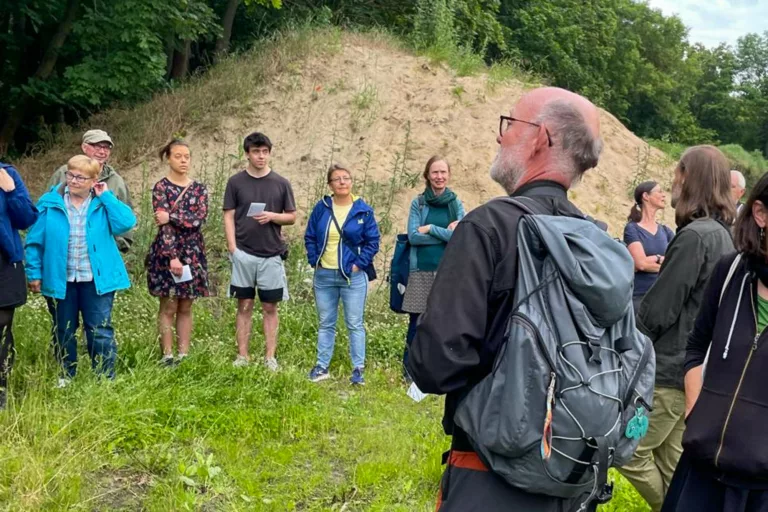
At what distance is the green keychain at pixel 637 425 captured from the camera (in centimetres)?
225

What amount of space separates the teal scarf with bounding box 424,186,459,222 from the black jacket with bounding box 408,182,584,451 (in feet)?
16.1

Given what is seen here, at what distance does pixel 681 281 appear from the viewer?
3.84m

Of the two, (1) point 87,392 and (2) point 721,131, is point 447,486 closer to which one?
(1) point 87,392

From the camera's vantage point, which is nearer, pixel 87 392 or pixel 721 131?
pixel 87 392

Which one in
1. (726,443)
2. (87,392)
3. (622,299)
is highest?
(622,299)

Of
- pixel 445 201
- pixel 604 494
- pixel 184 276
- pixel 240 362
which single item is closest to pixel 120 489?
pixel 240 362

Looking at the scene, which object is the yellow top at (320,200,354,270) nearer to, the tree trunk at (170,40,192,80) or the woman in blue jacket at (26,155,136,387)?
the woman in blue jacket at (26,155,136,387)

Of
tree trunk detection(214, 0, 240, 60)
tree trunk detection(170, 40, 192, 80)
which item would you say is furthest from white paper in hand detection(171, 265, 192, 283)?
tree trunk detection(214, 0, 240, 60)

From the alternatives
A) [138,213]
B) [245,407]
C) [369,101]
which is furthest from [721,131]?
[245,407]

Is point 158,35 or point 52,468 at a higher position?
point 158,35

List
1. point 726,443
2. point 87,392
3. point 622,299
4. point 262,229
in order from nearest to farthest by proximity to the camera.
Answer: point 622,299, point 726,443, point 87,392, point 262,229

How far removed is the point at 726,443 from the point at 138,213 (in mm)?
9859

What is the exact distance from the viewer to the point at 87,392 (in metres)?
5.07

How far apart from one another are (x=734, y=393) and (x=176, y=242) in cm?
515
